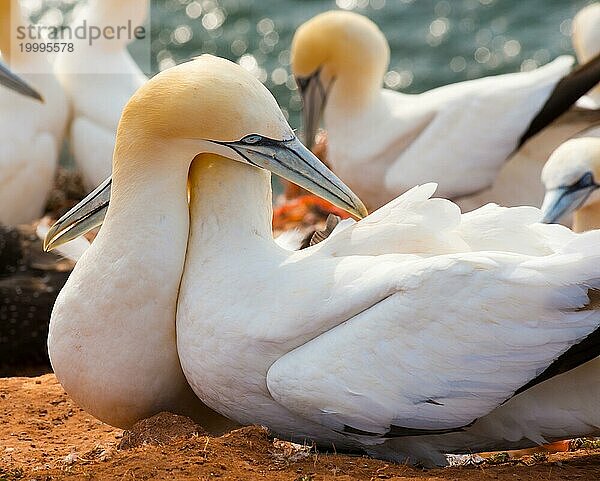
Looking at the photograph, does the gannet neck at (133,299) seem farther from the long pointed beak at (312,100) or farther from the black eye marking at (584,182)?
the long pointed beak at (312,100)

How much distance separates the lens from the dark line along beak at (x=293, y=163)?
4.29 metres

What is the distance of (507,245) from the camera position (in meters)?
4.43

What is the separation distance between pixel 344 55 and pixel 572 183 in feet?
8.65

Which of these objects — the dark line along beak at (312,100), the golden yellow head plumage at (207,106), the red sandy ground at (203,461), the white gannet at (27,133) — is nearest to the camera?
the red sandy ground at (203,461)

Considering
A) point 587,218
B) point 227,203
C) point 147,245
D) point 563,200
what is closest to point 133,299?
point 147,245

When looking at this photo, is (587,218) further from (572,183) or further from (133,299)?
(133,299)

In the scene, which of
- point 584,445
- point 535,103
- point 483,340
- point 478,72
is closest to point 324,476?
point 483,340

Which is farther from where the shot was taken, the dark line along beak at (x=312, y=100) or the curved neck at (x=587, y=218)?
the dark line along beak at (x=312, y=100)

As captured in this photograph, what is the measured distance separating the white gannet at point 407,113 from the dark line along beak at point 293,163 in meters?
3.78

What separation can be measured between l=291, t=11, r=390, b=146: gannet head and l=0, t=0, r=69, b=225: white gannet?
68.4 inches

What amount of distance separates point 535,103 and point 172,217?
4089mm

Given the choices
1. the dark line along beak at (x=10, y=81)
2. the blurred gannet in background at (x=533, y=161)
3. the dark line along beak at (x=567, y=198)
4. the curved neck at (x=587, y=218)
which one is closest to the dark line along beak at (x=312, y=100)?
the blurred gannet in background at (x=533, y=161)

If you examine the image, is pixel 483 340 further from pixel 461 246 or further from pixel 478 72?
pixel 478 72

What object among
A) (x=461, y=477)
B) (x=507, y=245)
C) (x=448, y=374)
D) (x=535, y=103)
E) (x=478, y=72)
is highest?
(x=478, y=72)
